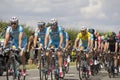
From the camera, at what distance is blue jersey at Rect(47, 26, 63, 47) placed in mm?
16328

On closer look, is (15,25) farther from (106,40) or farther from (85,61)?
(106,40)

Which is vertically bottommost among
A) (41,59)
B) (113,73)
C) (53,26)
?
(113,73)

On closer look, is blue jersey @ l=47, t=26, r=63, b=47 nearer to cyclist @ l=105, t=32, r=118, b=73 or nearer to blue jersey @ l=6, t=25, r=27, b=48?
blue jersey @ l=6, t=25, r=27, b=48

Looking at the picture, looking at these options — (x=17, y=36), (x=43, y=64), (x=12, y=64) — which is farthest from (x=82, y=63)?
(x=12, y=64)

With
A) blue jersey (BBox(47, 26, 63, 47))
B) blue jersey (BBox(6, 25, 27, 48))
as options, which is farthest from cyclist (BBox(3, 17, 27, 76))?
blue jersey (BBox(47, 26, 63, 47))

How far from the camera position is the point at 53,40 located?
55.6ft

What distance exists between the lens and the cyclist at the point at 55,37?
15891mm

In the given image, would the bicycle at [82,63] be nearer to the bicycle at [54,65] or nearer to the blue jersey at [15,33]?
the bicycle at [54,65]

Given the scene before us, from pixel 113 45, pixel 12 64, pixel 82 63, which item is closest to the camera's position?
pixel 12 64

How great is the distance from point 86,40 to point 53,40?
2.30 metres

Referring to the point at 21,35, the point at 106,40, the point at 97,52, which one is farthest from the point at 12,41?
the point at 97,52

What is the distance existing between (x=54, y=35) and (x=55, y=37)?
5.7 inches

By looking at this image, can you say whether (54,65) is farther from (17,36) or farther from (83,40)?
(83,40)

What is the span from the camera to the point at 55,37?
658 inches
